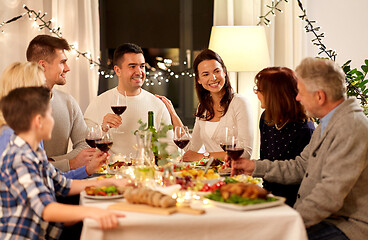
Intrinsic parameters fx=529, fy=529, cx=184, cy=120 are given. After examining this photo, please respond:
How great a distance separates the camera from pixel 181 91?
5477 mm

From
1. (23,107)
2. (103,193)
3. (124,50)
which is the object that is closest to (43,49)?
(124,50)

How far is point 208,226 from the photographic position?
76.4 inches

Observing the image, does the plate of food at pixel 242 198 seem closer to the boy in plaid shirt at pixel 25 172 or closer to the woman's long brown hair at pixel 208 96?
the boy in plaid shirt at pixel 25 172

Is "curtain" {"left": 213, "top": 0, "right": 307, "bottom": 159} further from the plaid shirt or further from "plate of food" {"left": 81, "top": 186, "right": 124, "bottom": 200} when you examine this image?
the plaid shirt

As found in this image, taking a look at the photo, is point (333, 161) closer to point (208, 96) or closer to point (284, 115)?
point (284, 115)

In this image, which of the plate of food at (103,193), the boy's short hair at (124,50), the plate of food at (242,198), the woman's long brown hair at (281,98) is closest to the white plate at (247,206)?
the plate of food at (242,198)

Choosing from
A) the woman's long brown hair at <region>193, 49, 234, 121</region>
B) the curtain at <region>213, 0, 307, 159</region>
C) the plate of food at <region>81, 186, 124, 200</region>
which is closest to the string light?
the curtain at <region>213, 0, 307, 159</region>

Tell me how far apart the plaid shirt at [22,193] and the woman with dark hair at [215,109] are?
1655mm

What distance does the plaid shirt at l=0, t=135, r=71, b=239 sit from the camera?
204 cm

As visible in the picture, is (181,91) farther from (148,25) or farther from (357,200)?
(357,200)

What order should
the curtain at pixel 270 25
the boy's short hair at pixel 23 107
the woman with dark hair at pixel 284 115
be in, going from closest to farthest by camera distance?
the boy's short hair at pixel 23 107
the woman with dark hair at pixel 284 115
the curtain at pixel 270 25

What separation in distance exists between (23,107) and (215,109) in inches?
79.6

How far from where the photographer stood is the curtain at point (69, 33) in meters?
4.77

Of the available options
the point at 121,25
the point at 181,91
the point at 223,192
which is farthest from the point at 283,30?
the point at 223,192
